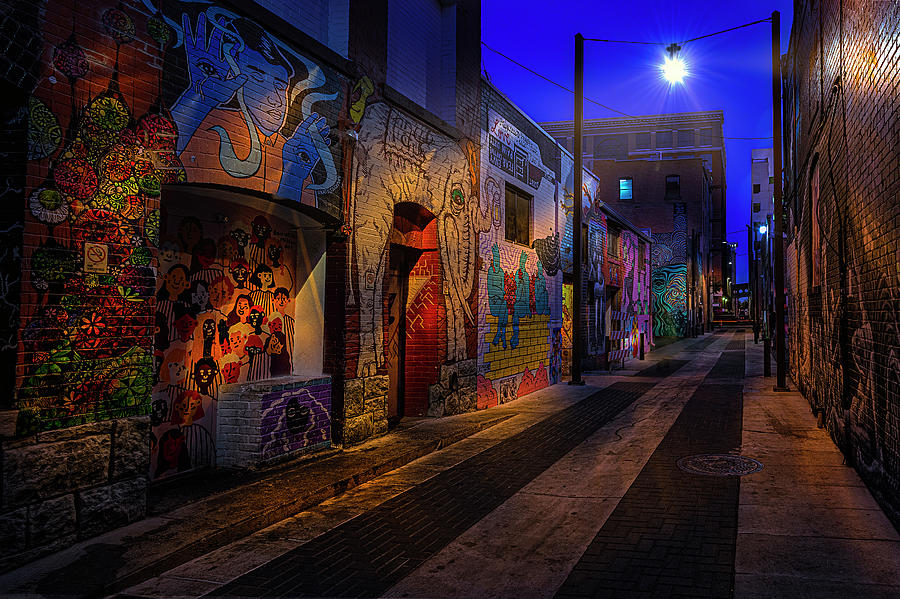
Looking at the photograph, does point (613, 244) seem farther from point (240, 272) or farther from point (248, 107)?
point (248, 107)

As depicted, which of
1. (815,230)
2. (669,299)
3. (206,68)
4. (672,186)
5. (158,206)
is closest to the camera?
(158,206)

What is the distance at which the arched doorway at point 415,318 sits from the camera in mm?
10604

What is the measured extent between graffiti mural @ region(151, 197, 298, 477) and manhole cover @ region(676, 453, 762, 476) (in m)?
5.07

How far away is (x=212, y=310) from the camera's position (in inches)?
271

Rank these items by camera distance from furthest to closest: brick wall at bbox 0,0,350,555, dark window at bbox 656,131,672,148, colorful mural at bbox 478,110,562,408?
dark window at bbox 656,131,672,148, colorful mural at bbox 478,110,562,408, brick wall at bbox 0,0,350,555

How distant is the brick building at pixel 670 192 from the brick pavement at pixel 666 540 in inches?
1684

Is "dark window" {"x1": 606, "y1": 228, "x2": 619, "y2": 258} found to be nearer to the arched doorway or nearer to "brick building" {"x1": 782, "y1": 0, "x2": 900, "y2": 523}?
"brick building" {"x1": 782, "y1": 0, "x2": 900, "y2": 523}

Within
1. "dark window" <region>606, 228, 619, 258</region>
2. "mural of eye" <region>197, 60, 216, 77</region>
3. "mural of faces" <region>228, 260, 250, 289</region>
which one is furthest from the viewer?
"dark window" <region>606, 228, 619, 258</region>

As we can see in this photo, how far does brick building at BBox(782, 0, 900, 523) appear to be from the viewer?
5.26 m

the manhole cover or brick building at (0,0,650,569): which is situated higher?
brick building at (0,0,650,569)

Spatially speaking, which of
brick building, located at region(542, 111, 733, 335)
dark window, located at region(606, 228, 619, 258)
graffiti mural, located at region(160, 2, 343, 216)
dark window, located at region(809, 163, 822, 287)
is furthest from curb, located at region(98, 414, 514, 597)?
brick building, located at region(542, 111, 733, 335)

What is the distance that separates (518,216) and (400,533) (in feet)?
32.8

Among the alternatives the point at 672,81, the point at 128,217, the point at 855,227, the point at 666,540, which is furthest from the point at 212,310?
the point at 672,81

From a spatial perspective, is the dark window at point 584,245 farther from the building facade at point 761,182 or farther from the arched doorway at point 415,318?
the building facade at point 761,182
